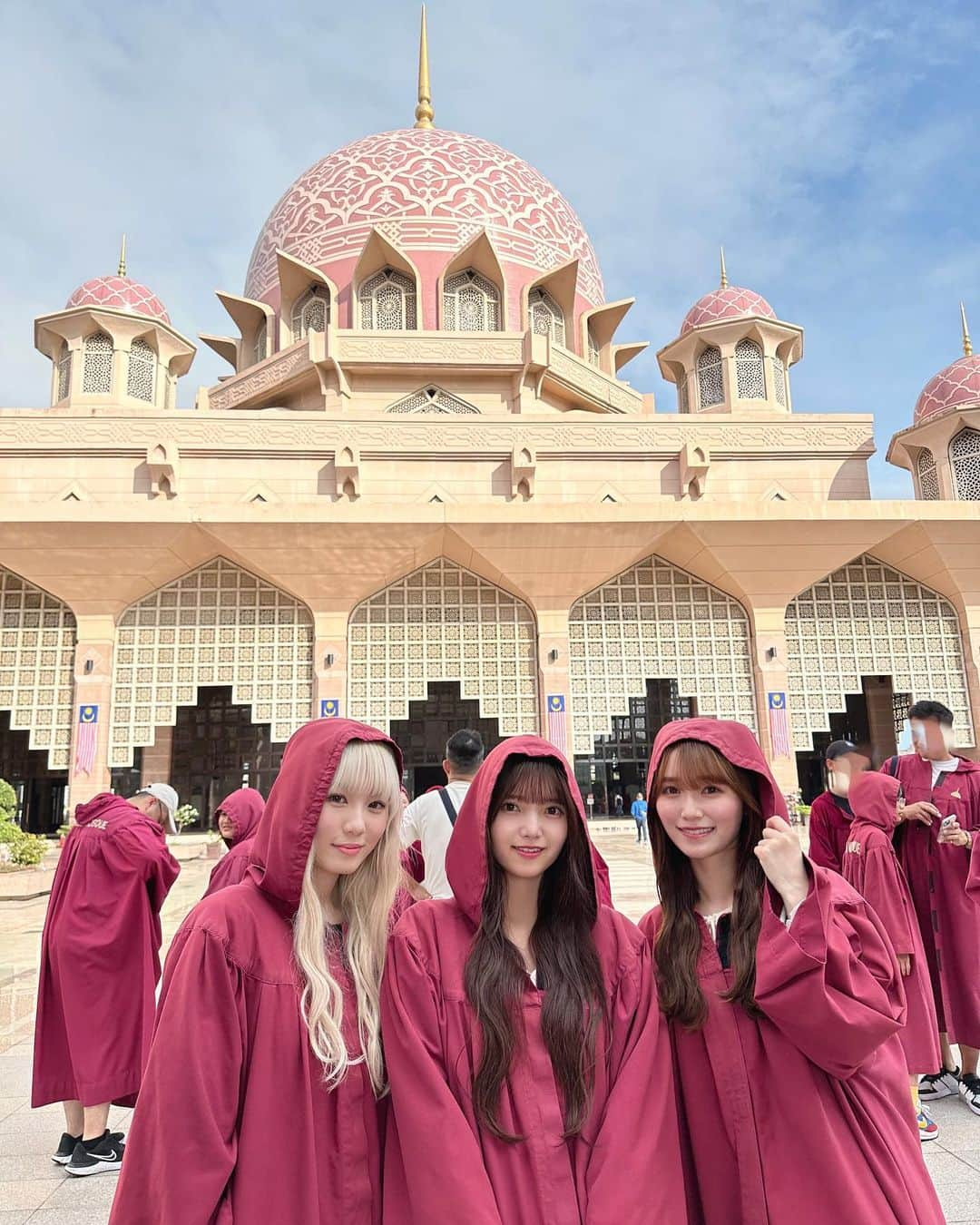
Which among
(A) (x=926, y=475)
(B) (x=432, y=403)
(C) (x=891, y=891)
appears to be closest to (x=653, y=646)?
(A) (x=926, y=475)

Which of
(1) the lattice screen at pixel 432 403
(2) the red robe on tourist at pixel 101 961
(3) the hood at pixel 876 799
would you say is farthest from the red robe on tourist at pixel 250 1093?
(1) the lattice screen at pixel 432 403

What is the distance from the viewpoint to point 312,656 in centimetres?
1454

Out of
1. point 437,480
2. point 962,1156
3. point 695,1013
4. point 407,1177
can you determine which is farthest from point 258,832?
point 437,480

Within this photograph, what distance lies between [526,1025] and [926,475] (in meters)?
16.6

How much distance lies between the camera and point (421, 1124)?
1501mm

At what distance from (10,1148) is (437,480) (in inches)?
508

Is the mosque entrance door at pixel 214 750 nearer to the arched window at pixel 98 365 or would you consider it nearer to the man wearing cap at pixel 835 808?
the arched window at pixel 98 365

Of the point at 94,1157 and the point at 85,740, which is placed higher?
the point at 85,740

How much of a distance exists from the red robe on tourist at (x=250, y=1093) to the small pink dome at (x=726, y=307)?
711 inches

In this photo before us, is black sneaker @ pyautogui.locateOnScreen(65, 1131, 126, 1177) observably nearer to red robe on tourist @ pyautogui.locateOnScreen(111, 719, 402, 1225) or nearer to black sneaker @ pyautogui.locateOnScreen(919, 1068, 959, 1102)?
red robe on tourist @ pyautogui.locateOnScreen(111, 719, 402, 1225)

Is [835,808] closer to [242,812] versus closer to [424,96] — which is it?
[242,812]

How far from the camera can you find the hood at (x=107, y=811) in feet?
11.9

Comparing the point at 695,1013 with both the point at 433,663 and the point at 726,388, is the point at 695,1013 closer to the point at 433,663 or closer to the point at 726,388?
the point at 433,663

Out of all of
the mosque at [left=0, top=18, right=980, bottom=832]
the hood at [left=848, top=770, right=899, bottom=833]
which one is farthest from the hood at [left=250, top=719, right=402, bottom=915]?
the mosque at [left=0, top=18, right=980, bottom=832]
